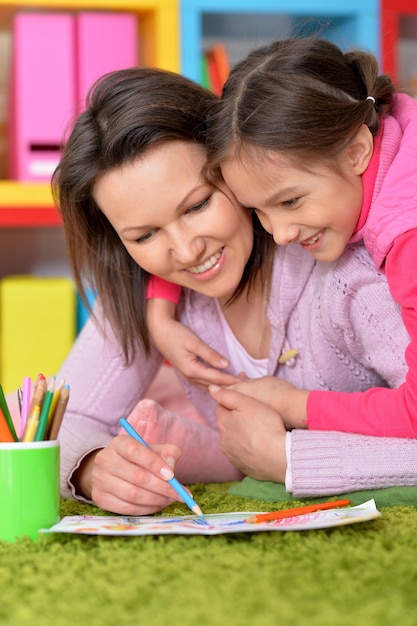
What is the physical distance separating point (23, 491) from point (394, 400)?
428mm

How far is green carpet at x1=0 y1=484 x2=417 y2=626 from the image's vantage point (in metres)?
0.54

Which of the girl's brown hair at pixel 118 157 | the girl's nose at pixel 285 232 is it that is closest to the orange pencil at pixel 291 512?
the girl's nose at pixel 285 232

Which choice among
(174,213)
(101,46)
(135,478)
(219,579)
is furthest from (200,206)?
(101,46)

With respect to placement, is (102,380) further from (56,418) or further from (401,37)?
(401,37)

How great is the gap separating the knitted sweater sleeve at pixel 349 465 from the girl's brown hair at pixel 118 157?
1.16 feet

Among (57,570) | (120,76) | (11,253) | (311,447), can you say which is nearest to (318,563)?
(57,570)

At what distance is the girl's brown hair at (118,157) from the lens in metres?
1.07

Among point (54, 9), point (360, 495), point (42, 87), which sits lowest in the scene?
point (360, 495)

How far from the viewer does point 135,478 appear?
89 centimetres

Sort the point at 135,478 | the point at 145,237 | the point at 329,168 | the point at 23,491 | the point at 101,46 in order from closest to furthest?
the point at 23,491, the point at 135,478, the point at 329,168, the point at 145,237, the point at 101,46

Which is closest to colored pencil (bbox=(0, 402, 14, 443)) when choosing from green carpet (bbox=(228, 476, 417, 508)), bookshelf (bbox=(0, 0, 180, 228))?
green carpet (bbox=(228, 476, 417, 508))

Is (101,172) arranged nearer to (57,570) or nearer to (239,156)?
(239,156)

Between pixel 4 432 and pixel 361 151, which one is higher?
pixel 361 151

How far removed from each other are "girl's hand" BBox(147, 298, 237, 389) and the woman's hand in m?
0.27
